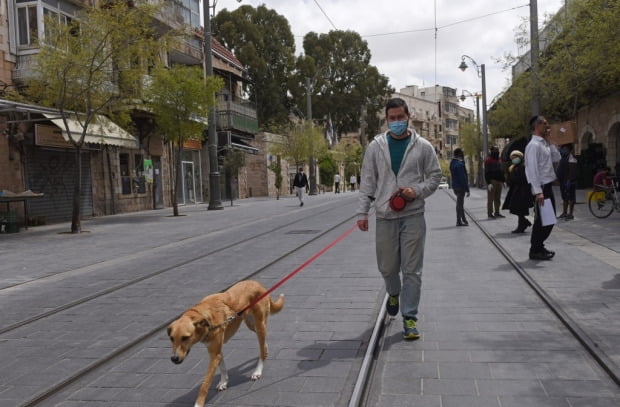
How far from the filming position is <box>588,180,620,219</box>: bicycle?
1318cm

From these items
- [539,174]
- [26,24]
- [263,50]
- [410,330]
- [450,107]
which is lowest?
[410,330]

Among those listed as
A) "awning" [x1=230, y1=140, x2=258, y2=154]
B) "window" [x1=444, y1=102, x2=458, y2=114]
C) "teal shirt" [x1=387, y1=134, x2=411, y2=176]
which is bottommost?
"teal shirt" [x1=387, y1=134, x2=411, y2=176]

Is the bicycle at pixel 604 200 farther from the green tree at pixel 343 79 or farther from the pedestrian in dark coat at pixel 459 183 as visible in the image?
the green tree at pixel 343 79

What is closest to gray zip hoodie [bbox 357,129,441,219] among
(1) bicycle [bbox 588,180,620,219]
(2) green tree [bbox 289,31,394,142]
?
(1) bicycle [bbox 588,180,620,219]

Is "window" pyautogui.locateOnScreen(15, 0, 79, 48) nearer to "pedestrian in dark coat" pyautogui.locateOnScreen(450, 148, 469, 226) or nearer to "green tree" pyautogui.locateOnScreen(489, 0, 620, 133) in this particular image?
"pedestrian in dark coat" pyautogui.locateOnScreen(450, 148, 469, 226)

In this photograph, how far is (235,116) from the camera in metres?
36.9

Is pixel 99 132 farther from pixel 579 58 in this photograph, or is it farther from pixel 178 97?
pixel 579 58

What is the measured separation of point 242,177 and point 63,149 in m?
20.9

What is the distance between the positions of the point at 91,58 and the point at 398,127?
12.9 metres

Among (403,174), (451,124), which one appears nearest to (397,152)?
(403,174)

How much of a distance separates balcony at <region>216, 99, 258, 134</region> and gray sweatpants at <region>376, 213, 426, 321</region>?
3186 cm

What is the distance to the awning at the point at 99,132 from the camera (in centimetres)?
1831

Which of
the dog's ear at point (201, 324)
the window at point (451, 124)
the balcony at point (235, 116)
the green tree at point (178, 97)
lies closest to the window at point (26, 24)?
the green tree at point (178, 97)

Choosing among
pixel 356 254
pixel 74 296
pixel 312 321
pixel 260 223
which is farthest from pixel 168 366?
pixel 260 223
